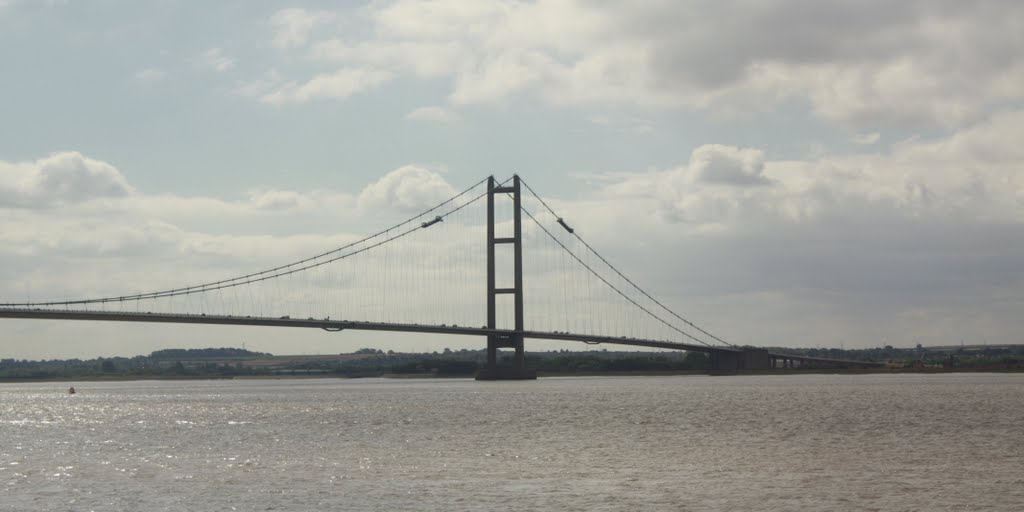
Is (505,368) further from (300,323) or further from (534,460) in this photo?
(534,460)

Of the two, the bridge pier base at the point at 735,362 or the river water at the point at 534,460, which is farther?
the bridge pier base at the point at 735,362

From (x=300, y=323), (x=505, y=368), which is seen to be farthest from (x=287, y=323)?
(x=505, y=368)

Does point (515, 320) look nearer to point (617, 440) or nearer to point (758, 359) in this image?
point (758, 359)

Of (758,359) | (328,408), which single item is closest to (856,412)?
(328,408)

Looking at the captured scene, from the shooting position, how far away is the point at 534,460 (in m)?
29.5

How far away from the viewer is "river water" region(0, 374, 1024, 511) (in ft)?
74.2

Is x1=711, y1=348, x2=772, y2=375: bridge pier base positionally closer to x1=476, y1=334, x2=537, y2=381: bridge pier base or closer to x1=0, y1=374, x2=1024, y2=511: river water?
x1=476, y1=334, x2=537, y2=381: bridge pier base

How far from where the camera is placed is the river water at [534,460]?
22.6 meters

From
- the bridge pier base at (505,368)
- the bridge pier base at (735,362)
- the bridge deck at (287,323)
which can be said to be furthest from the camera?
the bridge pier base at (735,362)

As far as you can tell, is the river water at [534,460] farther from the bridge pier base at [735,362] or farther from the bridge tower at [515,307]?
the bridge pier base at [735,362]

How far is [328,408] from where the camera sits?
61406 mm

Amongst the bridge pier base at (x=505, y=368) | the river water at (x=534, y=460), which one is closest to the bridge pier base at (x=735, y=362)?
the bridge pier base at (x=505, y=368)

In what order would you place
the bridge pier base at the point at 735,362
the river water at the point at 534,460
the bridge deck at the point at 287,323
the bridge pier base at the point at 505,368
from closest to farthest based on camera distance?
the river water at the point at 534,460, the bridge deck at the point at 287,323, the bridge pier base at the point at 505,368, the bridge pier base at the point at 735,362

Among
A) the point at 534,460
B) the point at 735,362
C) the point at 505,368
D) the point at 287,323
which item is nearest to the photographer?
the point at 534,460
